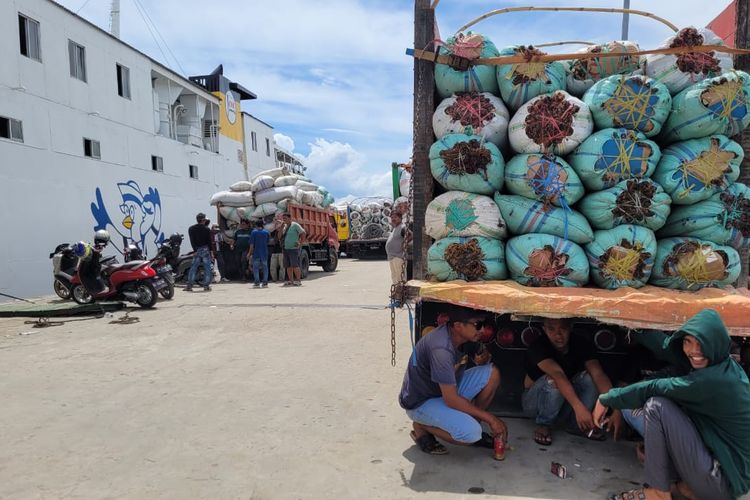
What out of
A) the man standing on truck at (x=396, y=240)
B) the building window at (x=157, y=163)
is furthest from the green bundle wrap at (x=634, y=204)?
the building window at (x=157, y=163)

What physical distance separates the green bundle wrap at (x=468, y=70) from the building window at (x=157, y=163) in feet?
52.4

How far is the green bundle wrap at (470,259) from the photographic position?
3439mm

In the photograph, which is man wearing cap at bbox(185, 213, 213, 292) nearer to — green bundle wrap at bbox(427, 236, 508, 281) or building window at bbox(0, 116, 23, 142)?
building window at bbox(0, 116, 23, 142)

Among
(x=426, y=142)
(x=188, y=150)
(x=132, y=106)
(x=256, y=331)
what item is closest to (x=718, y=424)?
(x=426, y=142)

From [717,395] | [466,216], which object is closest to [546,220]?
[466,216]

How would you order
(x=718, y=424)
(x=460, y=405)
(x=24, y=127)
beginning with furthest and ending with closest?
1. (x=24, y=127)
2. (x=460, y=405)
3. (x=718, y=424)

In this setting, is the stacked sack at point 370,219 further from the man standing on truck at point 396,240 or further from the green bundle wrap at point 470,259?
the green bundle wrap at point 470,259

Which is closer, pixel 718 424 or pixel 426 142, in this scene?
pixel 718 424

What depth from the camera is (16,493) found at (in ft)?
9.36

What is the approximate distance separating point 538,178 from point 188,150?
1908cm

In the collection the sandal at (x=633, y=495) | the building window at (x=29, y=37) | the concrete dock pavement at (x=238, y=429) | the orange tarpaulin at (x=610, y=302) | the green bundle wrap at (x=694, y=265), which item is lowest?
the concrete dock pavement at (x=238, y=429)

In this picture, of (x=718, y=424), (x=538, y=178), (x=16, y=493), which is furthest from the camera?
(x=538, y=178)

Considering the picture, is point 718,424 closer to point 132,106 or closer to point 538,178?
point 538,178

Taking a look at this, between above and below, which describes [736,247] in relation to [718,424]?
above
